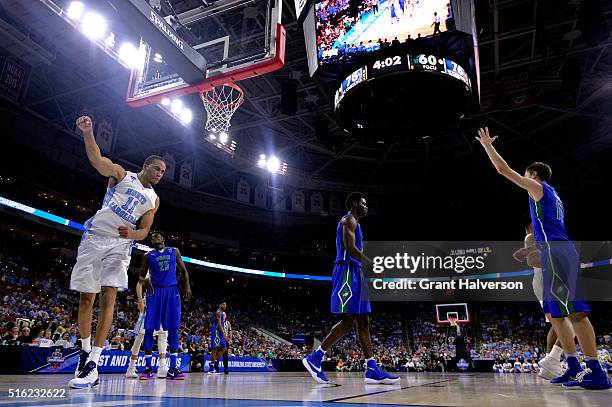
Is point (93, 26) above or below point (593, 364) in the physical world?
above

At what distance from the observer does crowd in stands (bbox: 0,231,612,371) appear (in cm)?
1326

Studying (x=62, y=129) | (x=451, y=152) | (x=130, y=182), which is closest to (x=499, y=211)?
(x=451, y=152)

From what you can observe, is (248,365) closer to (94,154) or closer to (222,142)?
(222,142)

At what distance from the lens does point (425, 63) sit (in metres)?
8.01

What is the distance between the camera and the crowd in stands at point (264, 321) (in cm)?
1326

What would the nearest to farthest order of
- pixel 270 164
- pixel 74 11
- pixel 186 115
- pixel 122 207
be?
1. pixel 122 207
2. pixel 74 11
3. pixel 186 115
4. pixel 270 164

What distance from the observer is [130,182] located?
12.2ft

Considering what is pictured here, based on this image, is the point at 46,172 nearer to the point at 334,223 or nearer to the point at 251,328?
the point at 251,328

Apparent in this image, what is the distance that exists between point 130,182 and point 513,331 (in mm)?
24252

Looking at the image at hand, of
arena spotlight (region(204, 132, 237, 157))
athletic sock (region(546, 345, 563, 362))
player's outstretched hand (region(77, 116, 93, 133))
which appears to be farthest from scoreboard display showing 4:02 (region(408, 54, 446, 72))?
arena spotlight (region(204, 132, 237, 157))

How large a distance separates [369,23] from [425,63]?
1293 mm

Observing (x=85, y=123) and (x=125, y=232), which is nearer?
(x=85, y=123)

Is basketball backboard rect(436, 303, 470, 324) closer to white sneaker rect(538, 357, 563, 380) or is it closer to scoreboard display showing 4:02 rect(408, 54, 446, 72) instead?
scoreboard display showing 4:02 rect(408, 54, 446, 72)

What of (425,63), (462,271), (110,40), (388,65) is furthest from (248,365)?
(462,271)
